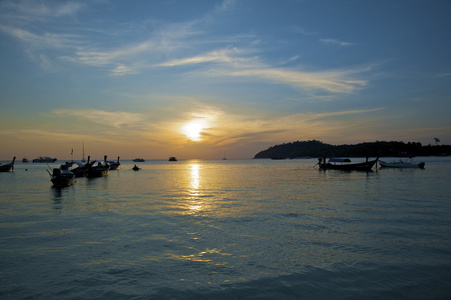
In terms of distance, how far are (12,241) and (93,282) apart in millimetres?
7574

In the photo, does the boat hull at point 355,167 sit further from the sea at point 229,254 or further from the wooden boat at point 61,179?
the wooden boat at point 61,179

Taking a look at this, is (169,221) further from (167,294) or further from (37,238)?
(167,294)

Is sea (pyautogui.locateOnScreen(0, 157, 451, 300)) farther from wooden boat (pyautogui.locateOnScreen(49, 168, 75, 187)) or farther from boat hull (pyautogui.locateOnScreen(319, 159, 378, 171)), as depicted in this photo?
boat hull (pyautogui.locateOnScreen(319, 159, 378, 171))

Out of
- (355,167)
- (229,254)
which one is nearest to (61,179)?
(229,254)

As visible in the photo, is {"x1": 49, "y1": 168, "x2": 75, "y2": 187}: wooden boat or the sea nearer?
the sea

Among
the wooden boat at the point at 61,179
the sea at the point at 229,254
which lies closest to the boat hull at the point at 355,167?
the sea at the point at 229,254

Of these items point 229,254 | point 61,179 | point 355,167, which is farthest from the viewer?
point 355,167

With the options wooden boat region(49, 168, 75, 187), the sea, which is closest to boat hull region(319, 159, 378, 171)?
the sea

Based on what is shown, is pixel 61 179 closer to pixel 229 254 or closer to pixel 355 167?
pixel 229 254

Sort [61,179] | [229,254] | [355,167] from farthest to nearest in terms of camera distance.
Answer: [355,167] < [61,179] < [229,254]

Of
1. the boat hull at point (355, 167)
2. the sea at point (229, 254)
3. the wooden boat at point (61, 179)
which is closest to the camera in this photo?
→ the sea at point (229, 254)

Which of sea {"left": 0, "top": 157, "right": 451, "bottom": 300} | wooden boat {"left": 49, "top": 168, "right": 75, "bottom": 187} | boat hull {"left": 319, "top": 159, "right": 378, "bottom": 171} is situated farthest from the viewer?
boat hull {"left": 319, "top": 159, "right": 378, "bottom": 171}

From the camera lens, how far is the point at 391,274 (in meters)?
9.01

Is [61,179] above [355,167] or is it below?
below
